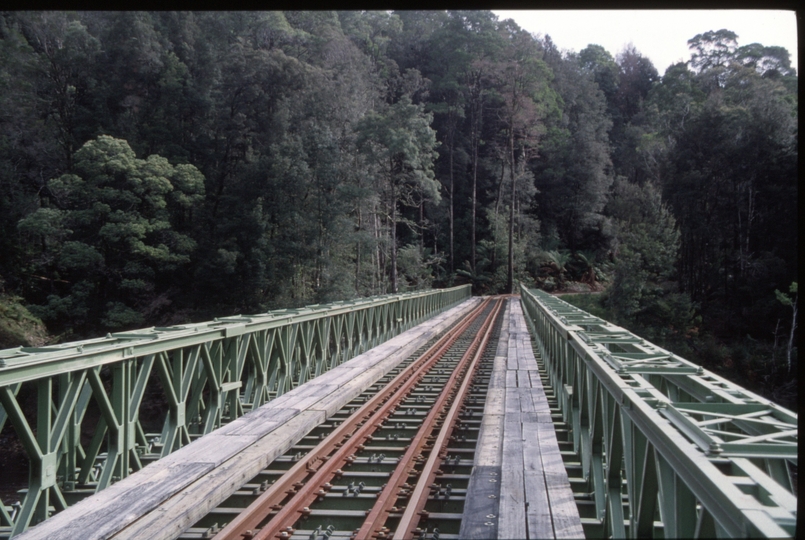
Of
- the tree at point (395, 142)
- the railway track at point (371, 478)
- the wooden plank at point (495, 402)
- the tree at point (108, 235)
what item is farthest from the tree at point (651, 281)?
the wooden plank at point (495, 402)

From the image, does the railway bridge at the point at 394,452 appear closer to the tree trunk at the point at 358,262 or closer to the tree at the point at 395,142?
the tree trunk at the point at 358,262

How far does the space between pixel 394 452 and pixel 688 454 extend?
456 cm

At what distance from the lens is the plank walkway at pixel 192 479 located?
329 cm

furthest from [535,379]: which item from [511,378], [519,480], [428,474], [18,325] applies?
[18,325]

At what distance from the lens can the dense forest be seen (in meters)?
24.4

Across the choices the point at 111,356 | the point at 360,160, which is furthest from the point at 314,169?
the point at 111,356

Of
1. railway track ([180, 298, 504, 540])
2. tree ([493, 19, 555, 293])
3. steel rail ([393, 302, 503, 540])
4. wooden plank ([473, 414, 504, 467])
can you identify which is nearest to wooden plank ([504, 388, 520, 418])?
wooden plank ([473, 414, 504, 467])

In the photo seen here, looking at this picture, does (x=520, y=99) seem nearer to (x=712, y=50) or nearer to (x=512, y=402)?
(x=712, y=50)

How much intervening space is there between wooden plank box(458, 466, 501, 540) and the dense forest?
739 inches

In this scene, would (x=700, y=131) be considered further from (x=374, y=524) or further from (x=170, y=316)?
(x=374, y=524)

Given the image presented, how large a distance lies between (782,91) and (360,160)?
64.5 ft

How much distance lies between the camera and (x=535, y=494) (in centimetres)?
353

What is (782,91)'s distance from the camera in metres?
26.8

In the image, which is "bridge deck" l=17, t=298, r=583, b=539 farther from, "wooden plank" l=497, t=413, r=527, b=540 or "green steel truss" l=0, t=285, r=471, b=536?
"green steel truss" l=0, t=285, r=471, b=536
